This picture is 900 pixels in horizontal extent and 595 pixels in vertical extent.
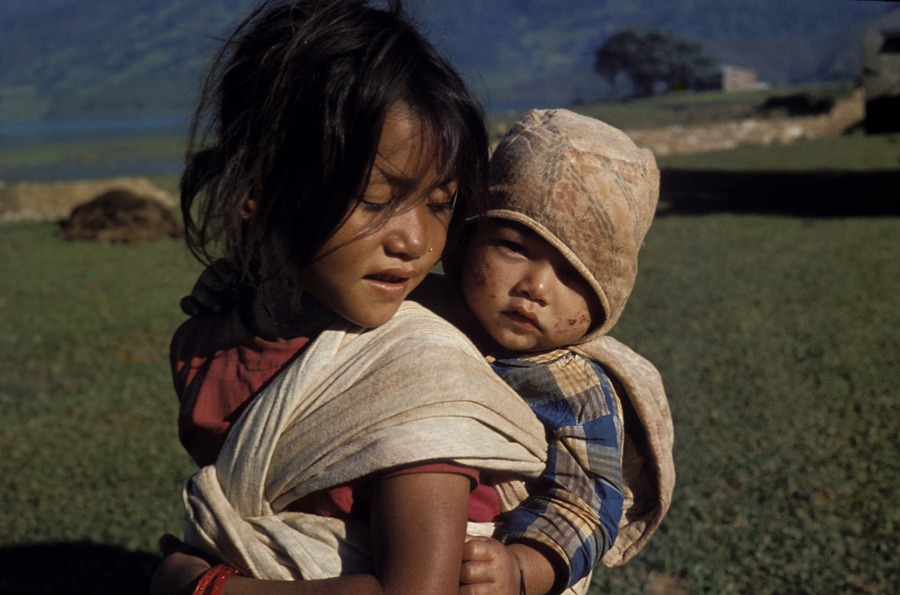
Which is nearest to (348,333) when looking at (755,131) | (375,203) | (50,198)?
(375,203)

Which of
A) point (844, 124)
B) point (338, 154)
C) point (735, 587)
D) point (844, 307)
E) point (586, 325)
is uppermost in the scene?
point (338, 154)

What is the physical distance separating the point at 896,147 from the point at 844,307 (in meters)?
17.7

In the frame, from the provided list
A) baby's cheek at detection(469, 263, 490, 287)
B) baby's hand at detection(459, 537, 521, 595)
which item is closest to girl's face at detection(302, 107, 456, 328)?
baby's cheek at detection(469, 263, 490, 287)

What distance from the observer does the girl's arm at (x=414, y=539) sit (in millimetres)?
1456

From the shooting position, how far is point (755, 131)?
34281 mm

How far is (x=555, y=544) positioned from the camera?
1.62 m

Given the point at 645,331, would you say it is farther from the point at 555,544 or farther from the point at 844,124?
the point at 844,124

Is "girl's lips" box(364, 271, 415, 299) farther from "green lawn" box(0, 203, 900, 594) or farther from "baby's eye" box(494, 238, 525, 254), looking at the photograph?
"green lawn" box(0, 203, 900, 594)

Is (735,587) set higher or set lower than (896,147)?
higher

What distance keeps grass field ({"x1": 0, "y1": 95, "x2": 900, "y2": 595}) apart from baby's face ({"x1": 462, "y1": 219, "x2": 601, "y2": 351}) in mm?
2824

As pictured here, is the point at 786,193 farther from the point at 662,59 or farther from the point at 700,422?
the point at 662,59

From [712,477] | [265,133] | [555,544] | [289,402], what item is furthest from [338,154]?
[712,477]

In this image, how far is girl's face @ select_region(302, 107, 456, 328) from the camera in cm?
154

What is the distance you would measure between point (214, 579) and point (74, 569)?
3.60 meters
